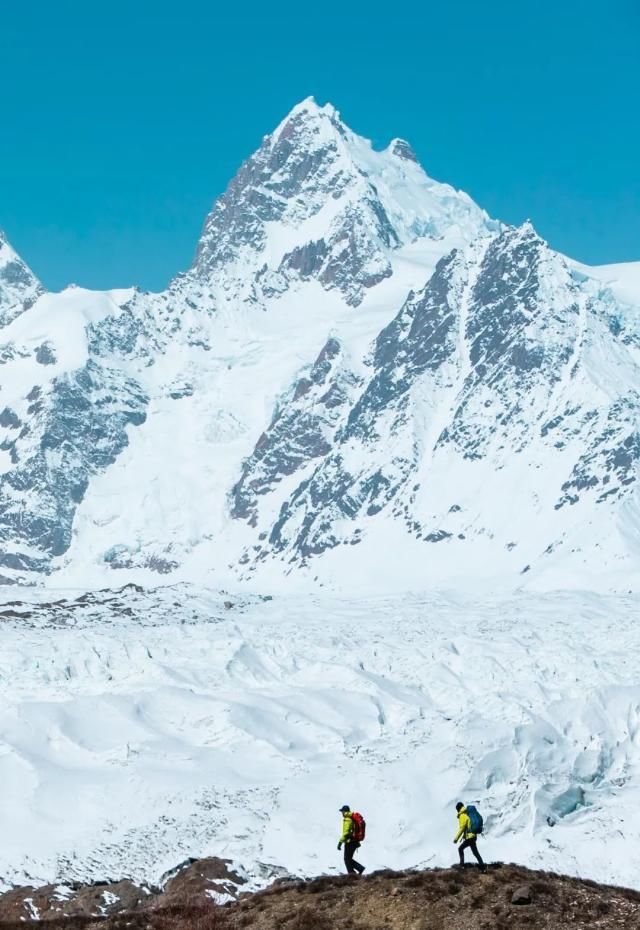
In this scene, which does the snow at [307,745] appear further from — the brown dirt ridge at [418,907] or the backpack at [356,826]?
the backpack at [356,826]

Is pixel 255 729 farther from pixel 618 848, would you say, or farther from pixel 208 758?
pixel 618 848

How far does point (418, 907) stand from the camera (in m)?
41.8

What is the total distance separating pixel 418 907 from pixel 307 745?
4420cm

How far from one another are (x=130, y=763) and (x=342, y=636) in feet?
169

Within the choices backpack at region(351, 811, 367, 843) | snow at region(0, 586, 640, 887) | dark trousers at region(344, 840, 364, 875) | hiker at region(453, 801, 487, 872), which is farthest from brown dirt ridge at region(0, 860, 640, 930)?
snow at region(0, 586, 640, 887)

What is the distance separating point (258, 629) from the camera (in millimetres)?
133875

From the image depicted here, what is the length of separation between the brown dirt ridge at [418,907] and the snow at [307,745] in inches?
604

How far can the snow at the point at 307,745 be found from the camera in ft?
215

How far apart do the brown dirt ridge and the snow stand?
1533cm

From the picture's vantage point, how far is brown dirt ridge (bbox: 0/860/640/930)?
134 ft

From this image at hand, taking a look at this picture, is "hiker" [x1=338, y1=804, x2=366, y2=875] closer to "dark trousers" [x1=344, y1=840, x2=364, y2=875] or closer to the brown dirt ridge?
"dark trousers" [x1=344, y1=840, x2=364, y2=875]

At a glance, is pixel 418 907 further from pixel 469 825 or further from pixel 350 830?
pixel 350 830

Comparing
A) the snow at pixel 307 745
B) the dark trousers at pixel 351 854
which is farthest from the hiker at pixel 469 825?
the snow at pixel 307 745

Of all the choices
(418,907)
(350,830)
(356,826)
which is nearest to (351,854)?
(350,830)
